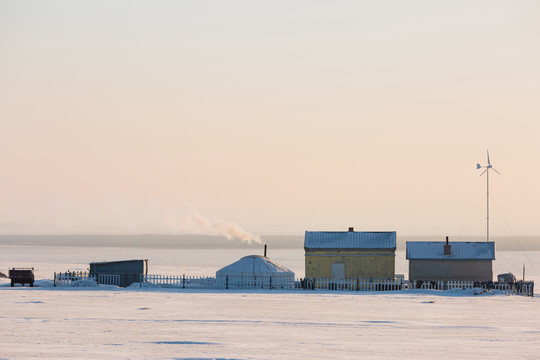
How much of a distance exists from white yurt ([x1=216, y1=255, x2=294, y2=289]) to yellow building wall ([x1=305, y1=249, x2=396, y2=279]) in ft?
8.84

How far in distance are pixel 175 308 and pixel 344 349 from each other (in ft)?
44.7

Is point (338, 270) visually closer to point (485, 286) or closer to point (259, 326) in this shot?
point (485, 286)

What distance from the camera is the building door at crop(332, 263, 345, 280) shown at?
2119 inches

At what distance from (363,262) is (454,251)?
242 inches

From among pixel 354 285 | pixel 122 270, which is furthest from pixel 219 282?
pixel 354 285

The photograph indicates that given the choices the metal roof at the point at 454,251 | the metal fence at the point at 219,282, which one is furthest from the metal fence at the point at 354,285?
the metal roof at the point at 454,251

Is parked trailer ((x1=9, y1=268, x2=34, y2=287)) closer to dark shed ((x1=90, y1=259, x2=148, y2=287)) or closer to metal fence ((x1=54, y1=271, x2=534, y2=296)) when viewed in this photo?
metal fence ((x1=54, y1=271, x2=534, y2=296))

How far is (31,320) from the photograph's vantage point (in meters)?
29.0

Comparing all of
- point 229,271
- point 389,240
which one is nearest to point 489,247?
point 389,240

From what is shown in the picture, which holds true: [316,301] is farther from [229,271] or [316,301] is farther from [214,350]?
[214,350]

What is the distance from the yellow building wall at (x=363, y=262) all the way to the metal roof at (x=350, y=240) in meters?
0.34

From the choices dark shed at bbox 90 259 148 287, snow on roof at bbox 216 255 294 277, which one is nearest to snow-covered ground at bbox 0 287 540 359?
dark shed at bbox 90 259 148 287

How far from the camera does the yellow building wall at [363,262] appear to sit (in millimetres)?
53625

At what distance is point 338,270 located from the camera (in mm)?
53844
